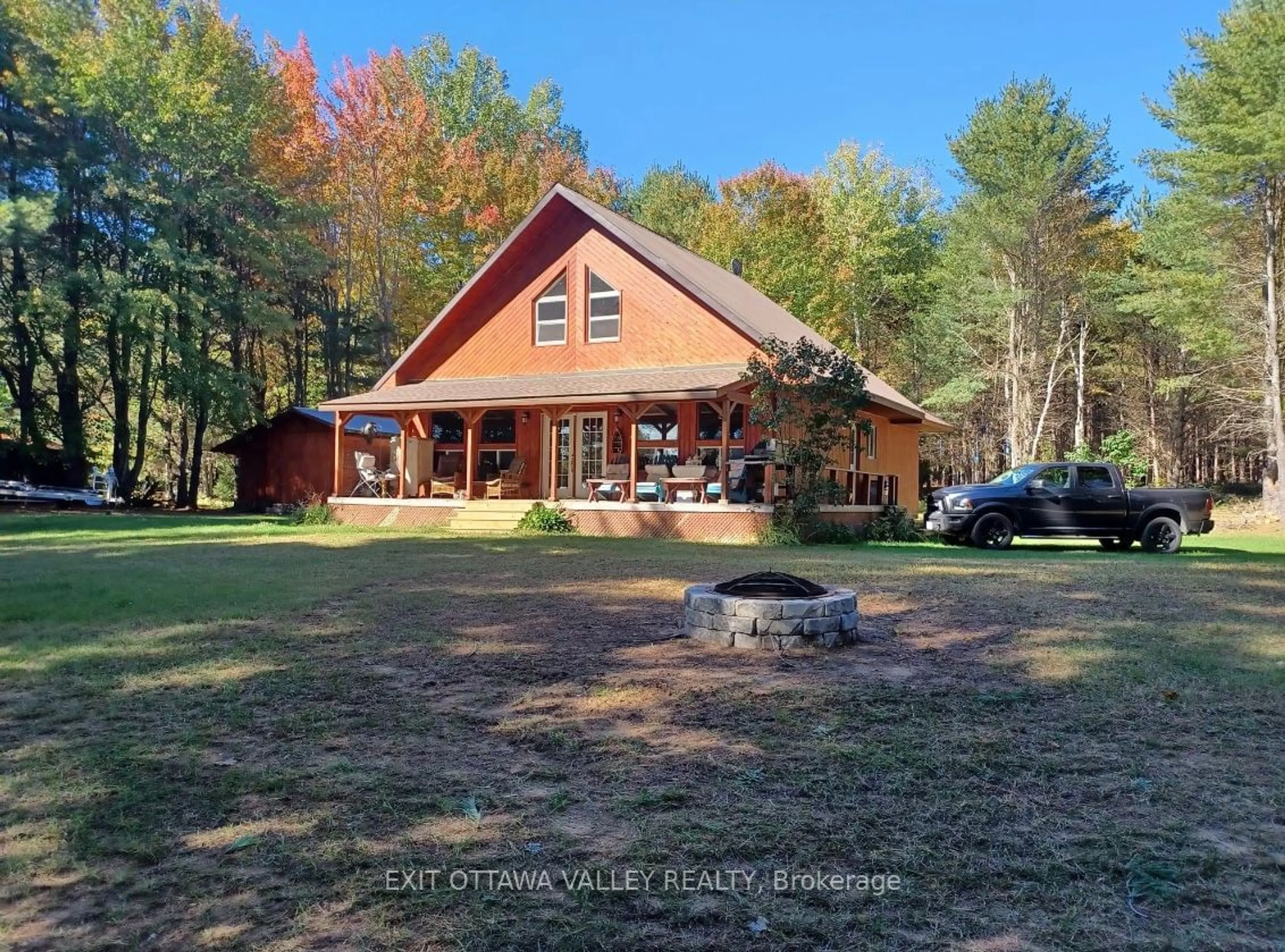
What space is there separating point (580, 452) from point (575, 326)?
120 inches

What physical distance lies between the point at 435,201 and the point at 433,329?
38.6ft

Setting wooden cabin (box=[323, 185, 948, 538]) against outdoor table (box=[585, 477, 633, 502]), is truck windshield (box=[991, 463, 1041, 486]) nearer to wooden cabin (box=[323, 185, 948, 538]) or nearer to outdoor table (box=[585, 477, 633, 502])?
wooden cabin (box=[323, 185, 948, 538])

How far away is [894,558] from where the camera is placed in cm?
1144

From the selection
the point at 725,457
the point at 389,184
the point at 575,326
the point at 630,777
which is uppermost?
the point at 389,184

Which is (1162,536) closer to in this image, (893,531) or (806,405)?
(893,531)

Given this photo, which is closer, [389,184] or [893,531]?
[893,531]

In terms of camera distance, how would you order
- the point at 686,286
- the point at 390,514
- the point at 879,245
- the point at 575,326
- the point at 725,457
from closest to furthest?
the point at 725,457
the point at 686,286
the point at 390,514
the point at 575,326
the point at 879,245

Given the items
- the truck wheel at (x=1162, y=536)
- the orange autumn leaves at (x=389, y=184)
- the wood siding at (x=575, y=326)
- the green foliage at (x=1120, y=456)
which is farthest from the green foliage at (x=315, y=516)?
the green foliage at (x=1120, y=456)

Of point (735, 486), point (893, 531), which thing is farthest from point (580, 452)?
point (893, 531)

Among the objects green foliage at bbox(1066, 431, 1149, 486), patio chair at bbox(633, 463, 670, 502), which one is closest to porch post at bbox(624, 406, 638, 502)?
patio chair at bbox(633, 463, 670, 502)

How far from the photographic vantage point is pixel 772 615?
545 cm

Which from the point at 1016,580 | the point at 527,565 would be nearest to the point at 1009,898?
the point at 1016,580

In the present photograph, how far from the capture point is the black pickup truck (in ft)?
45.2

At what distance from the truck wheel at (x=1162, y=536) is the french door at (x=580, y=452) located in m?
11.0
